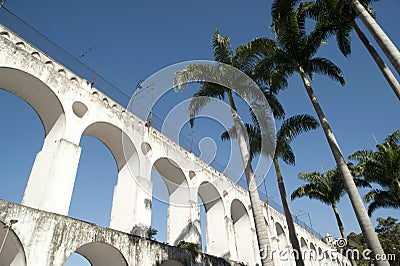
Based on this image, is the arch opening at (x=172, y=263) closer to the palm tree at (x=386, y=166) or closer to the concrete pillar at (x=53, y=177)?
the concrete pillar at (x=53, y=177)

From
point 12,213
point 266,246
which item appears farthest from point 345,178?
point 12,213

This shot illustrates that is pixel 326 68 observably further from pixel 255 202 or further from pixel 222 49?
pixel 255 202

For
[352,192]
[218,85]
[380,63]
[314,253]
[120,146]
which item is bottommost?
[352,192]

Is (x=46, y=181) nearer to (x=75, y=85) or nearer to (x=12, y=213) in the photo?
(x=12, y=213)

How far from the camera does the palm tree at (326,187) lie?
2520cm

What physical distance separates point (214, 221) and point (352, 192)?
12728 mm

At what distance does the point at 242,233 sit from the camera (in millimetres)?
24344

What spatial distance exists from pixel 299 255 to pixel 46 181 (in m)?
11.2

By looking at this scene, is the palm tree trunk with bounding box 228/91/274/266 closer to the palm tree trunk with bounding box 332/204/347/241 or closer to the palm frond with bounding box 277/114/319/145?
the palm frond with bounding box 277/114/319/145

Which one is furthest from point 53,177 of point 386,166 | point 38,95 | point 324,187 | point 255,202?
point 324,187

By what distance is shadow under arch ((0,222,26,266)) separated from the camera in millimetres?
8198

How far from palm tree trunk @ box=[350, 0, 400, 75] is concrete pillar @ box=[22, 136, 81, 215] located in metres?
12.7

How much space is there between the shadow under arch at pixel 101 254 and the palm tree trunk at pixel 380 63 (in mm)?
11653

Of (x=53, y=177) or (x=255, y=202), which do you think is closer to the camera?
(x=255, y=202)
